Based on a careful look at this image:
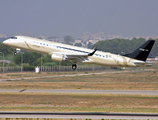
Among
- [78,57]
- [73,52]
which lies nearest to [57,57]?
[73,52]

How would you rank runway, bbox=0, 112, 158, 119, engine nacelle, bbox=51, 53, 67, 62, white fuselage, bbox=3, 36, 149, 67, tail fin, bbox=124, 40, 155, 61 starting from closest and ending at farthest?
runway, bbox=0, 112, 158, 119
white fuselage, bbox=3, 36, 149, 67
engine nacelle, bbox=51, 53, 67, 62
tail fin, bbox=124, 40, 155, 61

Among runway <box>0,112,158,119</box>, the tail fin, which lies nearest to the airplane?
the tail fin

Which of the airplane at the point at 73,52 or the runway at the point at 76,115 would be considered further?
the airplane at the point at 73,52

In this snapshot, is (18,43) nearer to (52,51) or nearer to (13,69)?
(52,51)

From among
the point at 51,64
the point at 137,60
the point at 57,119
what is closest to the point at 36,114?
the point at 57,119

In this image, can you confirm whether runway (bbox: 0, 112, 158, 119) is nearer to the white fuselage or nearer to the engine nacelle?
the engine nacelle

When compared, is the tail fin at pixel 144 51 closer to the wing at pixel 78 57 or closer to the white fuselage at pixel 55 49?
the white fuselage at pixel 55 49

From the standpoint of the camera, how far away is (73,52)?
48.0 metres

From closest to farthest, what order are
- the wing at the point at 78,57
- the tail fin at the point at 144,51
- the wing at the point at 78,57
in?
the wing at the point at 78,57, the wing at the point at 78,57, the tail fin at the point at 144,51

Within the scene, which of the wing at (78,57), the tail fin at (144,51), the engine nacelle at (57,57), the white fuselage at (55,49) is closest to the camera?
the white fuselage at (55,49)

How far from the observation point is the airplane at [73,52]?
46781 millimetres

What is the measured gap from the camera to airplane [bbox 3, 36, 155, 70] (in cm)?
4678

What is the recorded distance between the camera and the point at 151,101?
47719 millimetres

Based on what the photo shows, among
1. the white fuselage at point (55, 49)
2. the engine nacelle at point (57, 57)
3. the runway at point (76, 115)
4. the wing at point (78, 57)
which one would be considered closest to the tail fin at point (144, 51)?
the white fuselage at point (55, 49)
